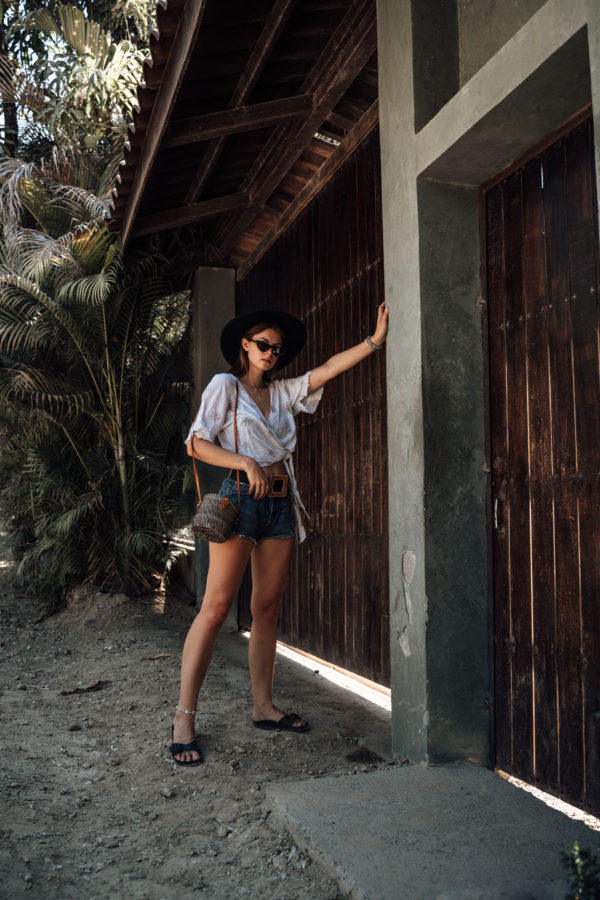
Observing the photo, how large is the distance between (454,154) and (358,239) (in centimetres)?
173

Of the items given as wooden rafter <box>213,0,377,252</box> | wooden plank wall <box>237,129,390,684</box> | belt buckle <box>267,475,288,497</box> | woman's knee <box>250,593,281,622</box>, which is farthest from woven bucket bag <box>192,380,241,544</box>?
wooden rafter <box>213,0,377,252</box>

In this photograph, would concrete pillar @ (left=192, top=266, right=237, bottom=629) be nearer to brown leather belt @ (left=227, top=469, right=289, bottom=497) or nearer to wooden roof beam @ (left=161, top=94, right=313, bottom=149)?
wooden roof beam @ (left=161, top=94, right=313, bottom=149)

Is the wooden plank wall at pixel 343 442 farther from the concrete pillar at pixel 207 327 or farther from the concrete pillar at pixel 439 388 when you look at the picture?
the concrete pillar at pixel 207 327

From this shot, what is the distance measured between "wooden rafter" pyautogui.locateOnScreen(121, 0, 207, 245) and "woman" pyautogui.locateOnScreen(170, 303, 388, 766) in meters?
1.49

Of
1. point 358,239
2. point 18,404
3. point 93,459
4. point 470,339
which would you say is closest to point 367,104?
point 358,239

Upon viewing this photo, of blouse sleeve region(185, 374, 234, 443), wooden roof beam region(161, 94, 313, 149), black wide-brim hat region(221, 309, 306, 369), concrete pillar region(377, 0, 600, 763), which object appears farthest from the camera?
wooden roof beam region(161, 94, 313, 149)

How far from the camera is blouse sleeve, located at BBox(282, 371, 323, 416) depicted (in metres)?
3.63

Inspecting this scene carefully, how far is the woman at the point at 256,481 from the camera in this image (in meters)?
3.39

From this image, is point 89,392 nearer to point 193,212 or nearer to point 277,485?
point 193,212

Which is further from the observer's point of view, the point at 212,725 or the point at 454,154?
the point at 212,725

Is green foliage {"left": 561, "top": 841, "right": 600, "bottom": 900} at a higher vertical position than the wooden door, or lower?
lower

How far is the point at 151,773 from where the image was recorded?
3.30 meters

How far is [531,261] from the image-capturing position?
9.55 ft

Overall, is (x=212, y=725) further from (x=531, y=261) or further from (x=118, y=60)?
(x=118, y=60)
